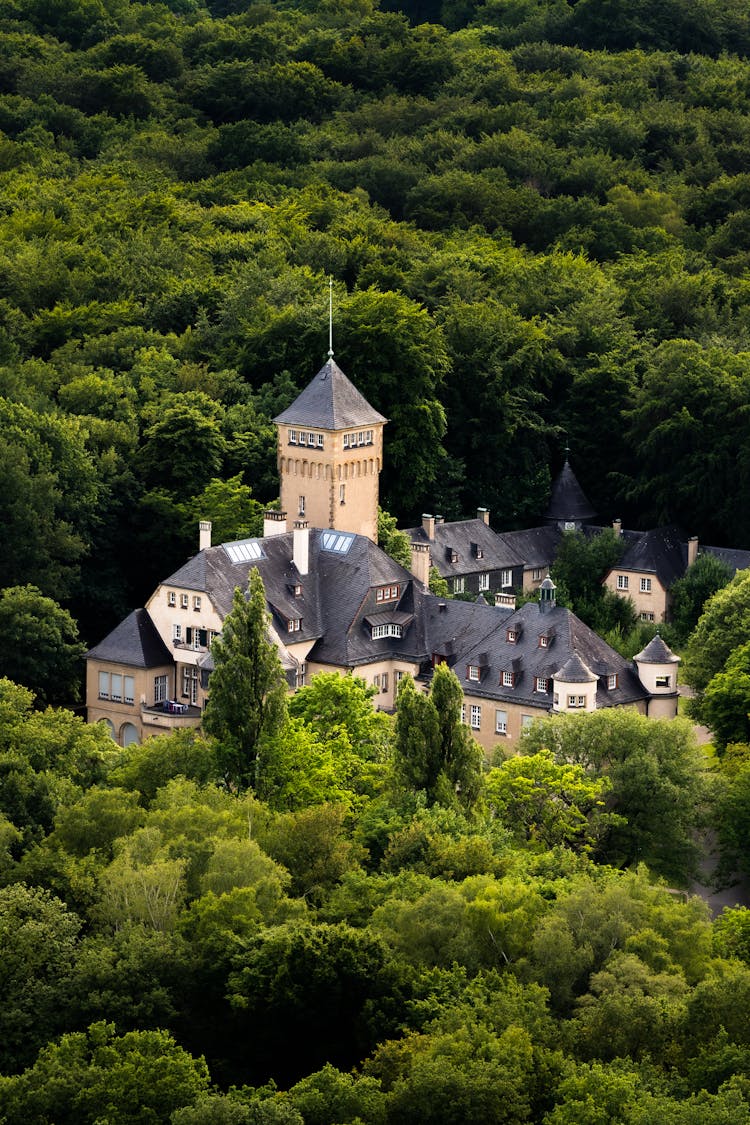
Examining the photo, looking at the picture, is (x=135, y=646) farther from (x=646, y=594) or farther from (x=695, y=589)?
(x=695, y=589)

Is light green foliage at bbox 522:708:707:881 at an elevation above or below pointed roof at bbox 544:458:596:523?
below

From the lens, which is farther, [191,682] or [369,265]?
[369,265]

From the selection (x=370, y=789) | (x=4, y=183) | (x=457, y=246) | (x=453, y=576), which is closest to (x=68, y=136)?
(x=4, y=183)

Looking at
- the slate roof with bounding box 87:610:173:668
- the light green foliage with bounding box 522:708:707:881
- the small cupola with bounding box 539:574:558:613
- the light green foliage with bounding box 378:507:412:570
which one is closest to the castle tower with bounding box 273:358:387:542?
the light green foliage with bounding box 378:507:412:570

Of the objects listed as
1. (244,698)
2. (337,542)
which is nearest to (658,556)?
(337,542)

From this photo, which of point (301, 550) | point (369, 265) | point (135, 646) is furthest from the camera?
point (369, 265)

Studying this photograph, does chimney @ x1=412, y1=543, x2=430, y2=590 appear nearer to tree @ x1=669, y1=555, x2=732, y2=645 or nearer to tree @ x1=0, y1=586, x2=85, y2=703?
tree @ x1=669, y1=555, x2=732, y2=645
